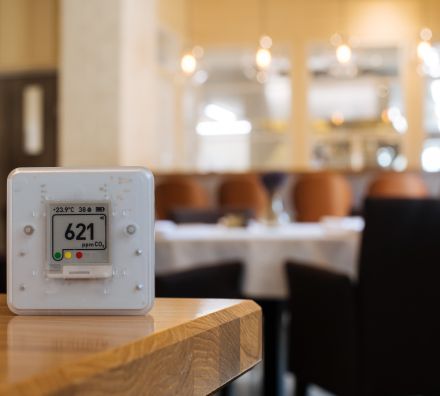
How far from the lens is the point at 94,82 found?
7.18 meters

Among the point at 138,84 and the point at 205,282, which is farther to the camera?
the point at 138,84

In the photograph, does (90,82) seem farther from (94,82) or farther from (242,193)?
(242,193)

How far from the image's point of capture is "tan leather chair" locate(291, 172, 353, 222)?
6086mm

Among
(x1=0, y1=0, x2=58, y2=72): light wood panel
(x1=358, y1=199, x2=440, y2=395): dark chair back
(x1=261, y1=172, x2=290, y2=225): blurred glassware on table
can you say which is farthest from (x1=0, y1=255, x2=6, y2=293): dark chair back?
(x1=0, y1=0, x2=58, y2=72): light wood panel

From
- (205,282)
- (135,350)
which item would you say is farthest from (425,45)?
(135,350)

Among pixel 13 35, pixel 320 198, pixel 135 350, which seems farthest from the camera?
pixel 13 35

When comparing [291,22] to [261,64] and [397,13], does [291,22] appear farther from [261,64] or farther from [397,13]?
[261,64]

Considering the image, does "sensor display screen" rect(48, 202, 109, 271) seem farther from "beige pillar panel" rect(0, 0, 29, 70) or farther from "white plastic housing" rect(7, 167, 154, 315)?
"beige pillar panel" rect(0, 0, 29, 70)

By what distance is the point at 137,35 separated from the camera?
7.59 metres

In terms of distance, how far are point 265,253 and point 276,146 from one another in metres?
Answer: 7.73

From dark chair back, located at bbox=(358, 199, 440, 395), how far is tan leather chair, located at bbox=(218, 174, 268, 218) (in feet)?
13.0

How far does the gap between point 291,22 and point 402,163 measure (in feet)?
7.33

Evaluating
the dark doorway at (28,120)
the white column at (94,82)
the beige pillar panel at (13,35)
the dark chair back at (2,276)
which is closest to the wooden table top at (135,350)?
the dark chair back at (2,276)

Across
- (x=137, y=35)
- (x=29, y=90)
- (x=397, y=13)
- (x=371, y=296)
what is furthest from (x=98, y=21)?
(x=371, y=296)
